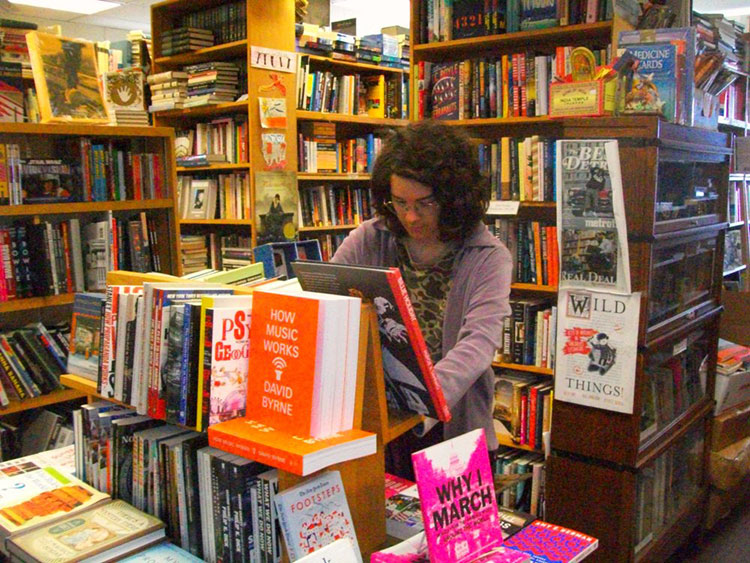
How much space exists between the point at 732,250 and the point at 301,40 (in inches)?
120

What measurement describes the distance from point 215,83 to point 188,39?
0.43m

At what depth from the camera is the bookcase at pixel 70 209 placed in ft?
8.43

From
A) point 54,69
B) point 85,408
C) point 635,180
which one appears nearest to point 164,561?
point 85,408

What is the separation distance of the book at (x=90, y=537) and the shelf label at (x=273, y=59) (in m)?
2.96

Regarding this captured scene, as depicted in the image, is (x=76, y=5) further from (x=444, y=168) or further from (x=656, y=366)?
(x=656, y=366)

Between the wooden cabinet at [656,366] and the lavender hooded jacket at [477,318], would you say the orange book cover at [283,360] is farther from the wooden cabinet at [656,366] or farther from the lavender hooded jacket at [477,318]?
the wooden cabinet at [656,366]

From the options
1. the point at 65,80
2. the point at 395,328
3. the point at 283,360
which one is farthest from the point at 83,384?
the point at 65,80

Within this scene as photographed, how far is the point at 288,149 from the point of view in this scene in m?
4.12

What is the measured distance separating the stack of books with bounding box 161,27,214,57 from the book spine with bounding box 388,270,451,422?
360cm

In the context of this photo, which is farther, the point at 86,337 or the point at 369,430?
the point at 86,337

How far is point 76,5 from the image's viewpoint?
24.6 feet

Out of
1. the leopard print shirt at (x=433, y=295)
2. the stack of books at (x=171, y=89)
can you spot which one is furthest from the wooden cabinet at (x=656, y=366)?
the stack of books at (x=171, y=89)

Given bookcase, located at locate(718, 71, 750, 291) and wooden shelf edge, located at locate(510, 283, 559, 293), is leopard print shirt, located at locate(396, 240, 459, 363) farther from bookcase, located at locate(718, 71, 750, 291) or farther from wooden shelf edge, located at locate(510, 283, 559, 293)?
bookcase, located at locate(718, 71, 750, 291)

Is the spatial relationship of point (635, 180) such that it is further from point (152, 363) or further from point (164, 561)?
point (164, 561)
